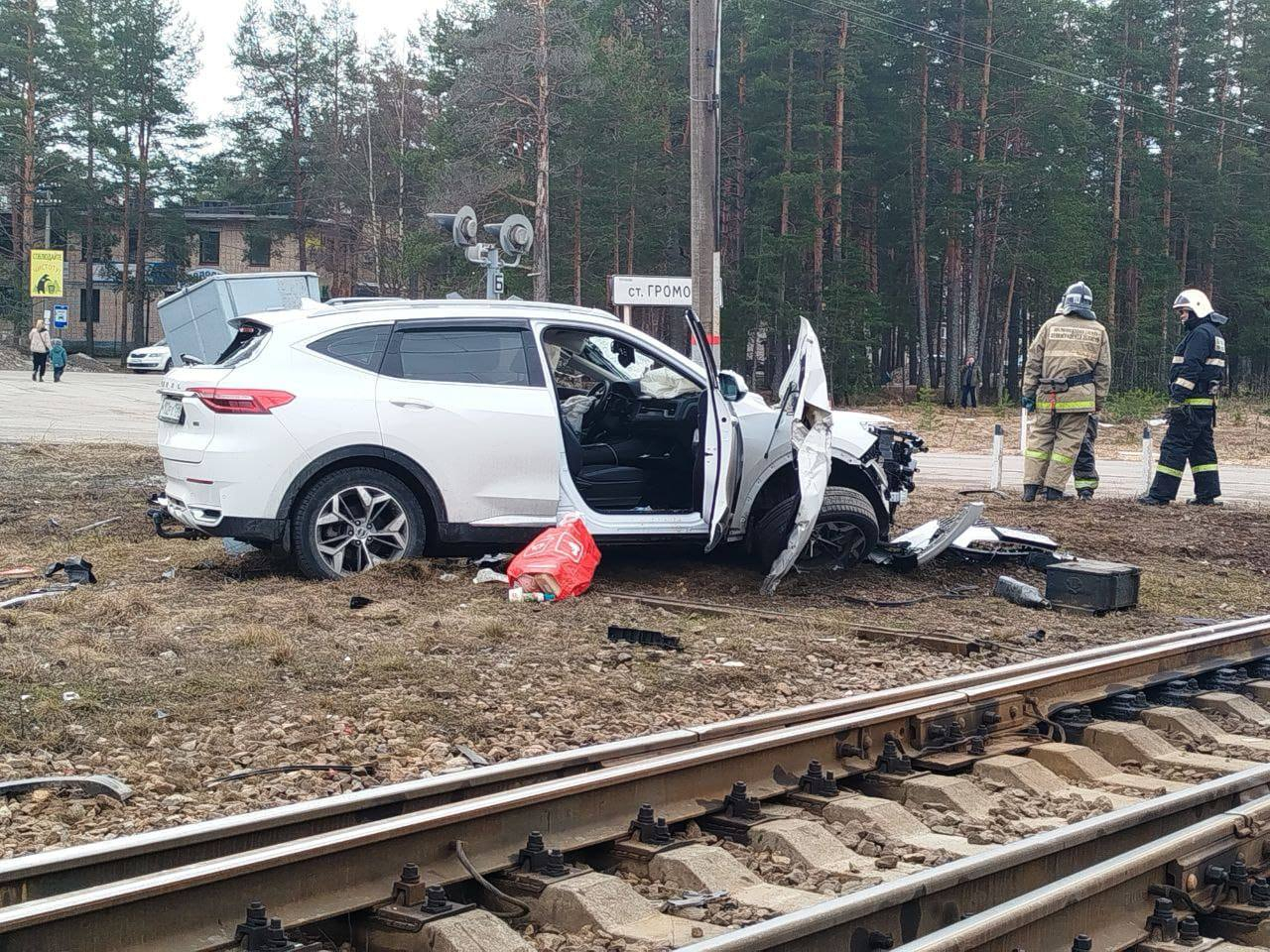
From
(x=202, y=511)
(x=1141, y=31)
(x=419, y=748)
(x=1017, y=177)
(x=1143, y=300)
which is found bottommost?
(x=419, y=748)

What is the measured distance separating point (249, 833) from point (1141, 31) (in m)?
57.3

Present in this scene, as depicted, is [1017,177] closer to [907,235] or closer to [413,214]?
[907,235]

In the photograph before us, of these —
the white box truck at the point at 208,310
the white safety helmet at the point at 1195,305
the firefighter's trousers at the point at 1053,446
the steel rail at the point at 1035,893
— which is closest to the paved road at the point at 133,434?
the firefighter's trousers at the point at 1053,446

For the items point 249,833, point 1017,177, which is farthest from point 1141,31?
point 249,833

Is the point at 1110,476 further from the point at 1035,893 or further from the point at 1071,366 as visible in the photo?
the point at 1035,893

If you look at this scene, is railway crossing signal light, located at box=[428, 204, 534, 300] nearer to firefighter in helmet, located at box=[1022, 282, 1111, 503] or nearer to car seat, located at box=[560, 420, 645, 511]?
car seat, located at box=[560, 420, 645, 511]

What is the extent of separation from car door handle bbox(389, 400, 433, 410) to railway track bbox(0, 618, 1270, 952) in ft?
12.7

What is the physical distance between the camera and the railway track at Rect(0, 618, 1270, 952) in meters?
3.22

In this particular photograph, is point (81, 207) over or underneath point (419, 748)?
over

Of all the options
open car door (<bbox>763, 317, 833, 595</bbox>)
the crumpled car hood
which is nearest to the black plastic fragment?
open car door (<bbox>763, 317, 833, 595</bbox>)

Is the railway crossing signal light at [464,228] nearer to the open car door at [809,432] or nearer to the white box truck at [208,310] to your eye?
the white box truck at [208,310]

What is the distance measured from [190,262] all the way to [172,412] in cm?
6251

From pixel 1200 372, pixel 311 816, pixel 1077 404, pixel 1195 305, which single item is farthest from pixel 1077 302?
pixel 311 816

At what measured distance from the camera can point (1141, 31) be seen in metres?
54.0
